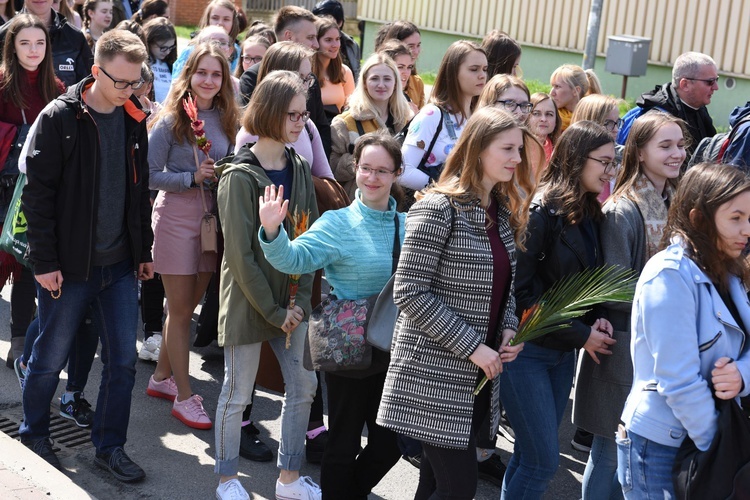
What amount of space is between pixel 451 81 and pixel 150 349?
265 centimetres

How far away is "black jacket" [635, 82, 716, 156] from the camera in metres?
7.43

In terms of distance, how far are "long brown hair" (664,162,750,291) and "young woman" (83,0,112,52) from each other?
6665 millimetres

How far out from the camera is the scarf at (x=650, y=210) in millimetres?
4547

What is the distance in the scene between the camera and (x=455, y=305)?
3803 millimetres

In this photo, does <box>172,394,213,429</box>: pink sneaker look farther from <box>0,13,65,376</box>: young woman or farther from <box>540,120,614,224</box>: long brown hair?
<box>540,120,614,224</box>: long brown hair

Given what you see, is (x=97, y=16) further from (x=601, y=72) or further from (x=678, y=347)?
(x=601, y=72)

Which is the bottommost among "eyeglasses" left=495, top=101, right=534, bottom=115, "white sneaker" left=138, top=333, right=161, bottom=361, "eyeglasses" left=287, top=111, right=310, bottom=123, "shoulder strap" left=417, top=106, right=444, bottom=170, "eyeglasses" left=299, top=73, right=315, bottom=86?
"white sneaker" left=138, top=333, right=161, bottom=361

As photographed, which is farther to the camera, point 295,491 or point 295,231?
point 295,491

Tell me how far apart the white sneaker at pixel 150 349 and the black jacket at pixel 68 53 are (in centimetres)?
216

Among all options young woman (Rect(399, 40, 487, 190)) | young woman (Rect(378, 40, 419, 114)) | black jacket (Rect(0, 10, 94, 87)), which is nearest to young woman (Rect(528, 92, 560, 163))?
young woman (Rect(399, 40, 487, 190))

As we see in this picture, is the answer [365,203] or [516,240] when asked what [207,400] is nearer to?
[365,203]

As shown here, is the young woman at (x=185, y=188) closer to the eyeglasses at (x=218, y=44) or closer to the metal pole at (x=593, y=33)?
the eyeglasses at (x=218, y=44)

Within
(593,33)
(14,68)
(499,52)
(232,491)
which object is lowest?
(232,491)

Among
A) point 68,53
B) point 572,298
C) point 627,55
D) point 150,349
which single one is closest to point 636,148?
point 572,298
